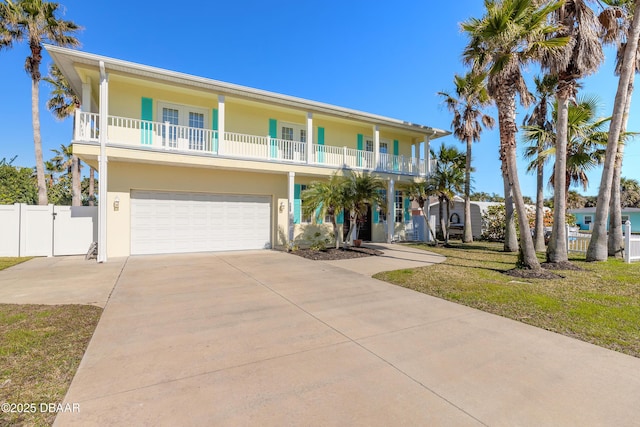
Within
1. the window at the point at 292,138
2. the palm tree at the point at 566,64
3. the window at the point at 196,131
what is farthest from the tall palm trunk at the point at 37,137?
the palm tree at the point at 566,64

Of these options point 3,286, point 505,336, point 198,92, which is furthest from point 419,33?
point 3,286

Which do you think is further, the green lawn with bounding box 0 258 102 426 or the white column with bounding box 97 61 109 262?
the white column with bounding box 97 61 109 262

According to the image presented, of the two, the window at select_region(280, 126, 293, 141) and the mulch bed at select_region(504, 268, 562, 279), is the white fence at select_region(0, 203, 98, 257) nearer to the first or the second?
the window at select_region(280, 126, 293, 141)

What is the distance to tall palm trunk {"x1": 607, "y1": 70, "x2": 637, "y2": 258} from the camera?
10.4 m

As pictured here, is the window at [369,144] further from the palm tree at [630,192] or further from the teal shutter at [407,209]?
the palm tree at [630,192]

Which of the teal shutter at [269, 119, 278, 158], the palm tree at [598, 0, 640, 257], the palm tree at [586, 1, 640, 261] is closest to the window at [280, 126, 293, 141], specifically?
the teal shutter at [269, 119, 278, 158]

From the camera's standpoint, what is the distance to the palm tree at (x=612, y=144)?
8867mm

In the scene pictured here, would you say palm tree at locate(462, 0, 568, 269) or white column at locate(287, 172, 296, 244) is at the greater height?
palm tree at locate(462, 0, 568, 269)

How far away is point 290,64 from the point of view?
58.6 feet

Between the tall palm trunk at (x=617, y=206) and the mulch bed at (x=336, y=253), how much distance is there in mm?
8510

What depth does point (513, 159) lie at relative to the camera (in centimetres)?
827

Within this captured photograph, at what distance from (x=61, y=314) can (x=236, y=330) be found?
2.90m

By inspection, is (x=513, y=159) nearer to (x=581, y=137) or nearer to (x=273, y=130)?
(x=581, y=137)

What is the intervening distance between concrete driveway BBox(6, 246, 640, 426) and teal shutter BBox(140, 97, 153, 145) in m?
7.28
